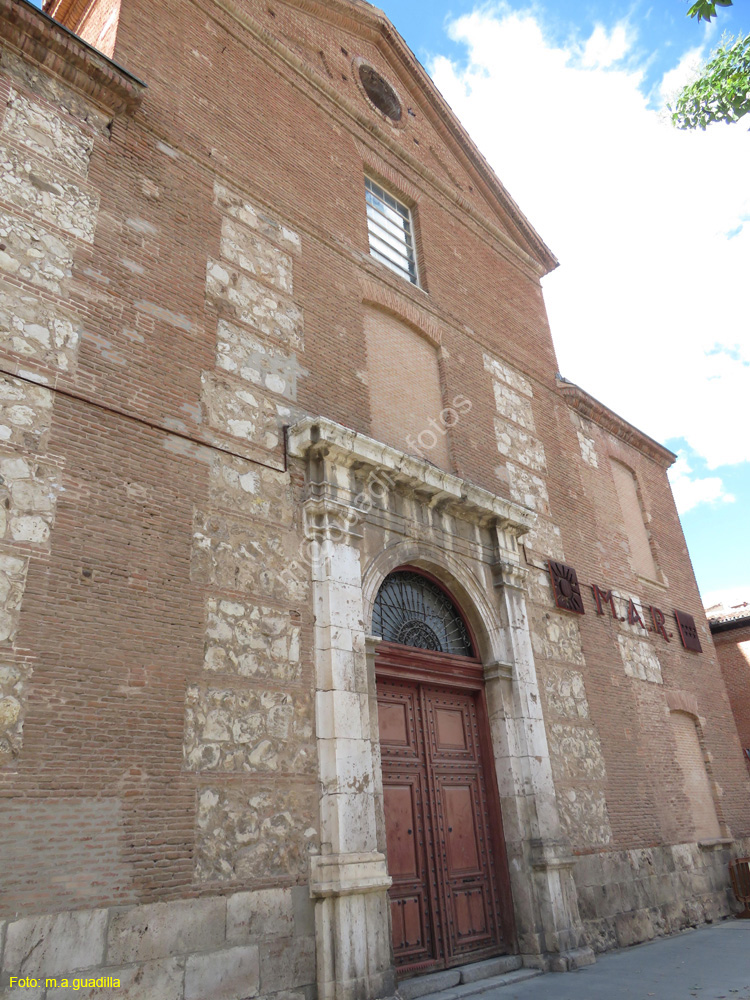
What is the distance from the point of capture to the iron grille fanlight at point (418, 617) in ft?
24.5

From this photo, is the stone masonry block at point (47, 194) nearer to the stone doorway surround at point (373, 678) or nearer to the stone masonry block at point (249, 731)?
the stone doorway surround at point (373, 678)

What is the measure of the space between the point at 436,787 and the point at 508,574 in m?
2.63

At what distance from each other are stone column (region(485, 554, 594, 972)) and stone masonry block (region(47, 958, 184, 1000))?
396 cm

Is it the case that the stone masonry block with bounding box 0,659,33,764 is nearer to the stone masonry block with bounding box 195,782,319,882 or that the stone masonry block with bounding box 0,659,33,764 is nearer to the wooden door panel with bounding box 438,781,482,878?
the stone masonry block with bounding box 195,782,319,882

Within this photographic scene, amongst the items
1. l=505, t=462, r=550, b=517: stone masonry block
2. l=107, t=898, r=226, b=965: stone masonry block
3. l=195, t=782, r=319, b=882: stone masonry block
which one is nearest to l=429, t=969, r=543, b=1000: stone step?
l=195, t=782, r=319, b=882: stone masonry block

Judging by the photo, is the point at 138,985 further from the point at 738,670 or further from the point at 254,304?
the point at 738,670

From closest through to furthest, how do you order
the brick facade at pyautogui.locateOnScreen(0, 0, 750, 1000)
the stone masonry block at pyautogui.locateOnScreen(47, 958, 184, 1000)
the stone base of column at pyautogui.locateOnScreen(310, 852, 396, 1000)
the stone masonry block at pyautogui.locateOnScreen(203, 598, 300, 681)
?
the stone masonry block at pyautogui.locateOnScreen(47, 958, 184, 1000) < the brick facade at pyautogui.locateOnScreen(0, 0, 750, 1000) < the stone base of column at pyautogui.locateOnScreen(310, 852, 396, 1000) < the stone masonry block at pyautogui.locateOnScreen(203, 598, 300, 681)

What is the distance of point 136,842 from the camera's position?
15.6 ft

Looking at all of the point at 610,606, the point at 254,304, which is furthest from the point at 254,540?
the point at 610,606

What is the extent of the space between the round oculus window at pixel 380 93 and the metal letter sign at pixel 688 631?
9438mm

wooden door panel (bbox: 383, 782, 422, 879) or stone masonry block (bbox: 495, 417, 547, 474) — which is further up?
stone masonry block (bbox: 495, 417, 547, 474)

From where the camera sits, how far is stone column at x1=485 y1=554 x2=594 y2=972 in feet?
23.8

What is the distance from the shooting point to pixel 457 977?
6.45 meters

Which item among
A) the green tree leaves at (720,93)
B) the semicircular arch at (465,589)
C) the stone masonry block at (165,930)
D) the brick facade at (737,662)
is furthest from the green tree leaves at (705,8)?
the brick facade at (737,662)
